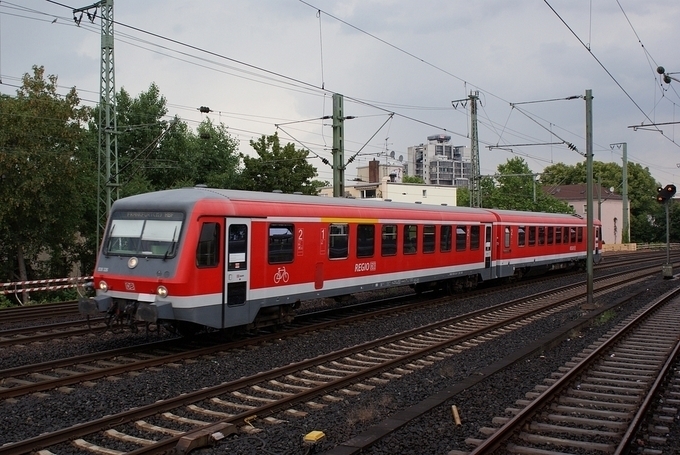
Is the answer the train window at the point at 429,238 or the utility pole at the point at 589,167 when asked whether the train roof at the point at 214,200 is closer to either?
the train window at the point at 429,238

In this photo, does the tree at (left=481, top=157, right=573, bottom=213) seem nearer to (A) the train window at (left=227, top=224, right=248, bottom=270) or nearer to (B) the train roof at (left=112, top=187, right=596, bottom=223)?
(B) the train roof at (left=112, top=187, right=596, bottom=223)

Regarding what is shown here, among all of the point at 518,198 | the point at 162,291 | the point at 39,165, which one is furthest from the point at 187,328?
the point at 518,198

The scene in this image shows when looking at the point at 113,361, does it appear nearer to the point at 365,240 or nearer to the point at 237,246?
the point at 237,246

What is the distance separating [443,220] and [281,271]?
8261 millimetres

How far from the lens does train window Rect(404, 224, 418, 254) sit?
17797 millimetres

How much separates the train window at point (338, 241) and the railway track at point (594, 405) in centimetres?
575

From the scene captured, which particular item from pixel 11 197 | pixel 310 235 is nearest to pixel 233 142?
pixel 11 197

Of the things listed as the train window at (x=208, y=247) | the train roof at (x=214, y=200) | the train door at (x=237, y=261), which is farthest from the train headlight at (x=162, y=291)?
the train roof at (x=214, y=200)

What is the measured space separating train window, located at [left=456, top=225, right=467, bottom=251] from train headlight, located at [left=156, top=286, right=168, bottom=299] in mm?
11957

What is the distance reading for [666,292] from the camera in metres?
22.4

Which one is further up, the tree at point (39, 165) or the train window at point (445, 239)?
the tree at point (39, 165)

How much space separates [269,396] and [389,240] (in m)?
8.67

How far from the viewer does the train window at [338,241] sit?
14.6 meters

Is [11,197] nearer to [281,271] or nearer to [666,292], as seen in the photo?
[281,271]
